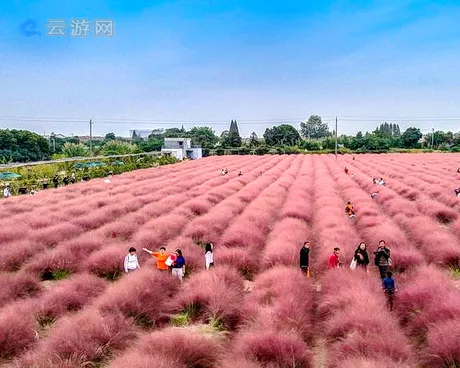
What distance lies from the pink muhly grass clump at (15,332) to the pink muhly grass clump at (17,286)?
1323 millimetres

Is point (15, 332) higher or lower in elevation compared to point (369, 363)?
lower

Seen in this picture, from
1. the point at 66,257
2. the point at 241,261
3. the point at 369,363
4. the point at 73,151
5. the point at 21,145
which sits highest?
the point at 21,145

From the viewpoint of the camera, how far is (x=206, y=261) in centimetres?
1102

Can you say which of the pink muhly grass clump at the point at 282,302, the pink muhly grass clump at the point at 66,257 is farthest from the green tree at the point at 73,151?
the pink muhly grass clump at the point at 282,302

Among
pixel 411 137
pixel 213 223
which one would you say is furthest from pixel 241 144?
pixel 213 223

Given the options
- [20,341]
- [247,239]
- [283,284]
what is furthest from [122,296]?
[247,239]

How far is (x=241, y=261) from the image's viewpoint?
11.2m

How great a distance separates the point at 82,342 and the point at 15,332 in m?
1.41

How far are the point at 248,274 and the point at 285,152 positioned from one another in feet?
253

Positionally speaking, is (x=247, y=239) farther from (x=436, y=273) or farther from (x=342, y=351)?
(x=342, y=351)

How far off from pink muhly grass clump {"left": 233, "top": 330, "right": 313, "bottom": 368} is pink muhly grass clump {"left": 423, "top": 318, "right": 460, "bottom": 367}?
1.71 meters

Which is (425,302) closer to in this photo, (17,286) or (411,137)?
(17,286)

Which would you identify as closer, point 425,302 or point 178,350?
point 178,350

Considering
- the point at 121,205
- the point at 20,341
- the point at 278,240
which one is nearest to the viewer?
the point at 20,341
